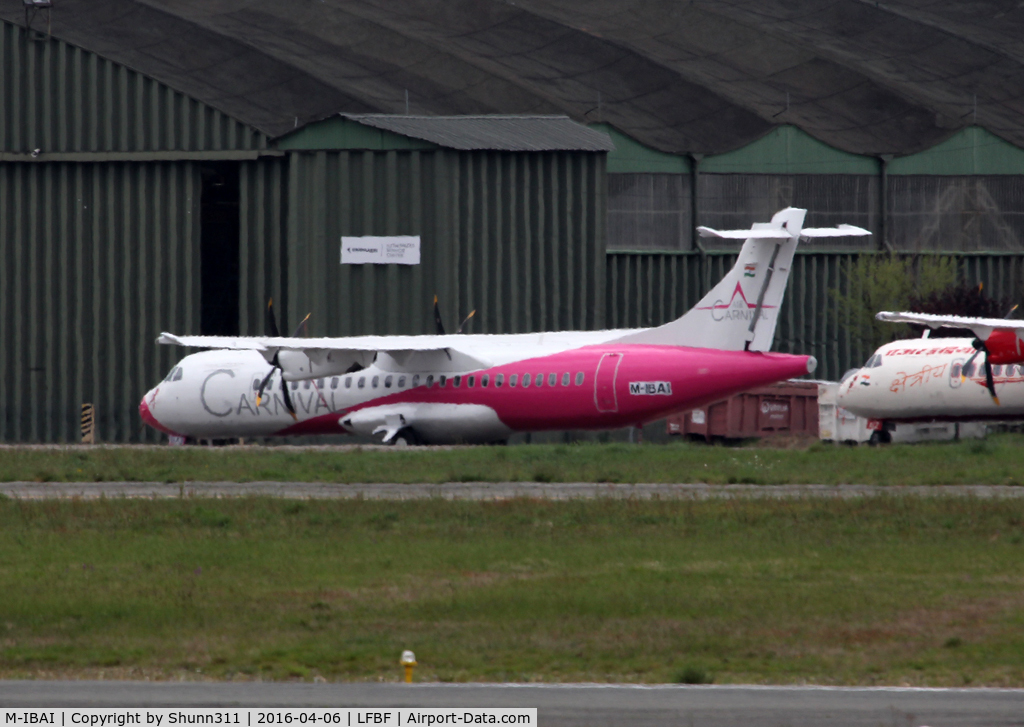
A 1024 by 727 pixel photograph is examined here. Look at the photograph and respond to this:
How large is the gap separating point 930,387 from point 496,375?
12.7m

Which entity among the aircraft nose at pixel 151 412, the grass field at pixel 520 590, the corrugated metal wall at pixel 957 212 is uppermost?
the corrugated metal wall at pixel 957 212

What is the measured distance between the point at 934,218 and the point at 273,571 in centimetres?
4601

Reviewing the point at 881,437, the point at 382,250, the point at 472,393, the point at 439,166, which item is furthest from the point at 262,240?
the point at 881,437

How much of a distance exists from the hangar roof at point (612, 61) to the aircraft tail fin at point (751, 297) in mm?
20646

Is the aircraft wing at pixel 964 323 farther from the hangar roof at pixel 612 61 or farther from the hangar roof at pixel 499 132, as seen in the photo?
the hangar roof at pixel 612 61

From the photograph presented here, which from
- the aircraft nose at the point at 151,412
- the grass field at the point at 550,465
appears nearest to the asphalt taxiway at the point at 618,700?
the grass field at the point at 550,465

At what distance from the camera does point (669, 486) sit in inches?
1094

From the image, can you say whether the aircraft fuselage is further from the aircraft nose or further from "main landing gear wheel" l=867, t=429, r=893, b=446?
"main landing gear wheel" l=867, t=429, r=893, b=446

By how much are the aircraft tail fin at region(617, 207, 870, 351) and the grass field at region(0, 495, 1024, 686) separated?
39.1ft

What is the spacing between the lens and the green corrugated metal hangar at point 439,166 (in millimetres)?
49594

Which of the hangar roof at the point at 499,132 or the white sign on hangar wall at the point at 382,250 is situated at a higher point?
the hangar roof at the point at 499,132

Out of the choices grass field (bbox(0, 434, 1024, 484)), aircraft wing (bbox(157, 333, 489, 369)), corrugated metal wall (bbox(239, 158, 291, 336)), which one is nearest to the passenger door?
grass field (bbox(0, 434, 1024, 484))

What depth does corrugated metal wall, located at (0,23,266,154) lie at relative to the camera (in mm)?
50062

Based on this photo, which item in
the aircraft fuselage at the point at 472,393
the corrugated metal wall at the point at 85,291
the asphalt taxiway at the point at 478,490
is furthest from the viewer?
the corrugated metal wall at the point at 85,291
